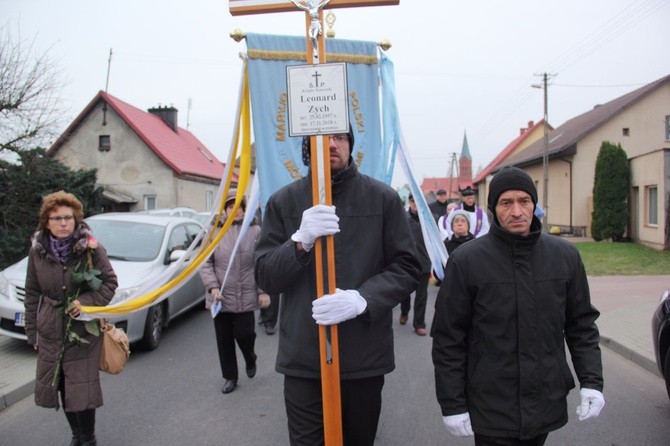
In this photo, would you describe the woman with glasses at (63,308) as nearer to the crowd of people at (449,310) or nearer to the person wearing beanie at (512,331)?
the crowd of people at (449,310)

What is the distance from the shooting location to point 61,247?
344cm

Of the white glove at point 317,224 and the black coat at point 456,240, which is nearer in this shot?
the white glove at point 317,224

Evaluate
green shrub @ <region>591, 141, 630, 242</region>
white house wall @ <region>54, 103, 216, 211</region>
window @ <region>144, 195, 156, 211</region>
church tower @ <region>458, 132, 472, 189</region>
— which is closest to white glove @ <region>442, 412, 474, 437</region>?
green shrub @ <region>591, 141, 630, 242</region>

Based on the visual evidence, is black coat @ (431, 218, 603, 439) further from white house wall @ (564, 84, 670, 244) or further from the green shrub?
white house wall @ (564, 84, 670, 244)

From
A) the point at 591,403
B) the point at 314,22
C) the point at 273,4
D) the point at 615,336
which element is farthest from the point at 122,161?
the point at 591,403

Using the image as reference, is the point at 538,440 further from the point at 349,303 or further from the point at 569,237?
the point at 569,237

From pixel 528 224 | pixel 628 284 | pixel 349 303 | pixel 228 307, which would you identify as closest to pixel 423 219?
pixel 528 224

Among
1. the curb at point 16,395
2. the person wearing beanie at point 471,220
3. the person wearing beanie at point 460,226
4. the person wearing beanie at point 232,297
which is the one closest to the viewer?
the curb at point 16,395

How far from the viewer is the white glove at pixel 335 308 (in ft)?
7.16

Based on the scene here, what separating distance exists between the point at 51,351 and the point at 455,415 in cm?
269

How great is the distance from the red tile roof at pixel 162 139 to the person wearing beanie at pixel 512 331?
22645 millimetres

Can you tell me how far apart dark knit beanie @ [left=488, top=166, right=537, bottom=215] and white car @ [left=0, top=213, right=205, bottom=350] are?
381 cm

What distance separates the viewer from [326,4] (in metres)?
2.45

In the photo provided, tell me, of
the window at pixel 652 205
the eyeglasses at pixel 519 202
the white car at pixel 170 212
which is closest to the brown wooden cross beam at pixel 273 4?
the eyeglasses at pixel 519 202
